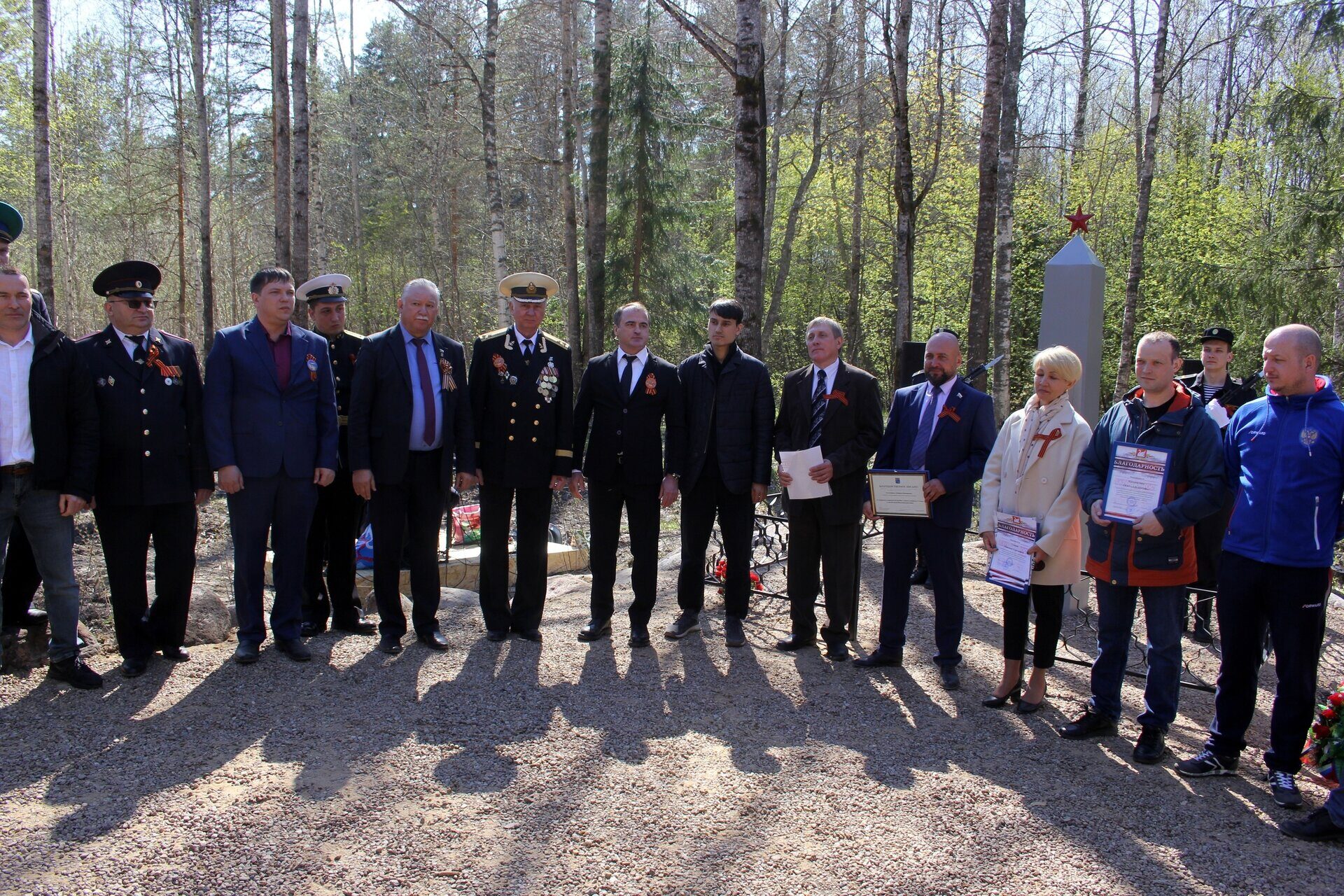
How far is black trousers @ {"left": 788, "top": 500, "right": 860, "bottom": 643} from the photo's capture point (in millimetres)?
5758

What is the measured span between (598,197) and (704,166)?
918cm

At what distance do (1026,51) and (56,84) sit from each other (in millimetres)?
24726

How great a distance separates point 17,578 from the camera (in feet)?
16.5

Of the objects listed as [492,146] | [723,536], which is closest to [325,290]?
[723,536]

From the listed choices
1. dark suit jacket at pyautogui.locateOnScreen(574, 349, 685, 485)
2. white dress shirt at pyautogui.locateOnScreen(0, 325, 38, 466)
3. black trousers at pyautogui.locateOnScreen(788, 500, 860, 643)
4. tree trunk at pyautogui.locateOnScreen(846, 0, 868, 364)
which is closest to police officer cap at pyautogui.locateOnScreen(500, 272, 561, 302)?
dark suit jacket at pyautogui.locateOnScreen(574, 349, 685, 485)

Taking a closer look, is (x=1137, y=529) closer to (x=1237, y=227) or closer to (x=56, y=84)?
(x=1237, y=227)

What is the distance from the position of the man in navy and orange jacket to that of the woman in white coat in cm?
15

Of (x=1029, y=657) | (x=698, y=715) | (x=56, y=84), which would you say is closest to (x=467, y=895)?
(x=698, y=715)

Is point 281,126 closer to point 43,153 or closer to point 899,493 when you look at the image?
point 43,153

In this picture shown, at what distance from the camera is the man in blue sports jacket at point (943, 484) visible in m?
5.31

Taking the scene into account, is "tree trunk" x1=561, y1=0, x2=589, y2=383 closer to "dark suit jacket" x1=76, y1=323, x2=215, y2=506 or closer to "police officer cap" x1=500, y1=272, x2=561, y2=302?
"police officer cap" x1=500, y1=272, x2=561, y2=302

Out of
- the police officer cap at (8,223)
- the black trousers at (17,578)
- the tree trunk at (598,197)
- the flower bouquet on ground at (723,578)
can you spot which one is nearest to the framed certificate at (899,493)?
the flower bouquet on ground at (723,578)

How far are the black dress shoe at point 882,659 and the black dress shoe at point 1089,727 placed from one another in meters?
1.17

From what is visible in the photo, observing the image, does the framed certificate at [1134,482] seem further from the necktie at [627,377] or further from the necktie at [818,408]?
the necktie at [627,377]
